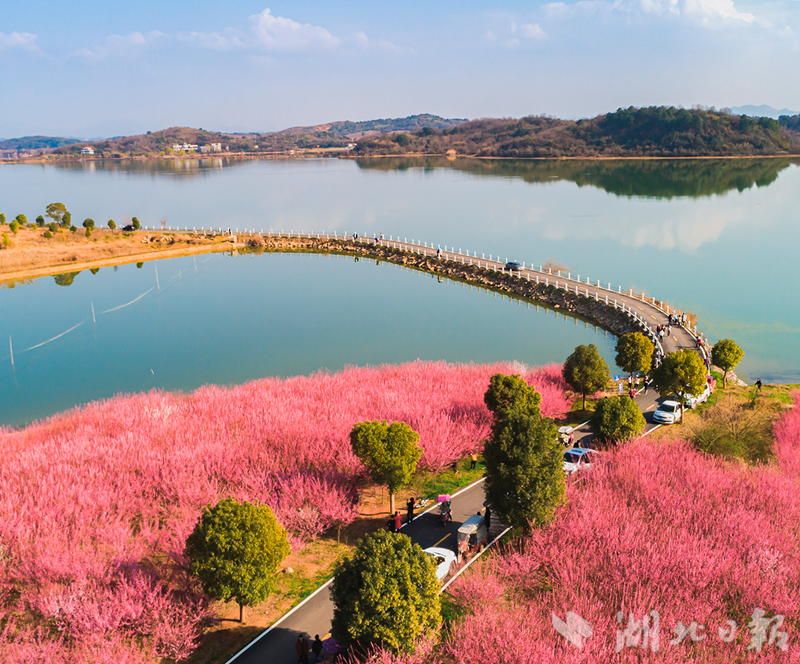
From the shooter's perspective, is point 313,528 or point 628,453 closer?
point 313,528

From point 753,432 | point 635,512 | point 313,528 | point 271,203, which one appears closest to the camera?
point 635,512

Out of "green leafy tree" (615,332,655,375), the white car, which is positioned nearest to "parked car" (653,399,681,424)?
"green leafy tree" (615,332,655,375)

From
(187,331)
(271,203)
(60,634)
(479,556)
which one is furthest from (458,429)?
(271,203)

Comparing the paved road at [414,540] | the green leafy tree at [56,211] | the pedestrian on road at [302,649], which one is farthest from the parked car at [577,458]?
the green leafy tree at [56,211]

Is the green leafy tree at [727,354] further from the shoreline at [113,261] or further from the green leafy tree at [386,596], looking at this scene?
the shoreline at [113,261]

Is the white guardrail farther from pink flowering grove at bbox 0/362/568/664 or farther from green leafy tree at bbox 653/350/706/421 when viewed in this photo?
pink flowering grove at bbox 0/362/568/664

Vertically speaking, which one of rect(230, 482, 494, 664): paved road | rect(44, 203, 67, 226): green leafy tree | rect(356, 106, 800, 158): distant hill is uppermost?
rect(356, 106, 800, 158): distant hill

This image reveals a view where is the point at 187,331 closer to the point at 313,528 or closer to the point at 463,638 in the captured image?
the point at 313,528
